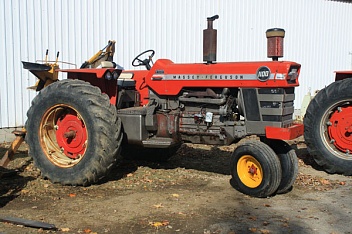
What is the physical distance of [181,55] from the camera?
10305mm

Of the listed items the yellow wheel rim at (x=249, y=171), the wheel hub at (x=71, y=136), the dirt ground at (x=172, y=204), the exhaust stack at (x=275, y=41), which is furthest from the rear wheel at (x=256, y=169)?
the wheel hub at (x=71, y=136)

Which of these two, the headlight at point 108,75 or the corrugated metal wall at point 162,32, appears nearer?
the headlight at point 108,75

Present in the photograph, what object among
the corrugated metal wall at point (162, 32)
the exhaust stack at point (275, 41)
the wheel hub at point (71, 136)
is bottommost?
the wheel hub at point (71, 136)

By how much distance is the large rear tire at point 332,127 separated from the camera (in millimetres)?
5926

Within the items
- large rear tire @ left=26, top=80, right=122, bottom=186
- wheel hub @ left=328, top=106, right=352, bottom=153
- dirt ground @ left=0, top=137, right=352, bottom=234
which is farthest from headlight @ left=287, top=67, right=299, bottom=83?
large rear tire @ left=26, top=80, right=122, bottom=186

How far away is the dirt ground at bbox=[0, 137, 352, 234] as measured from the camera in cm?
384

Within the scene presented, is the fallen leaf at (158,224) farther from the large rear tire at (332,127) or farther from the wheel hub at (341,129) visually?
the wheel hub at (341,129)

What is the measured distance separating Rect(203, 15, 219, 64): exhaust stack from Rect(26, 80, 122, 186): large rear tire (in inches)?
52.8

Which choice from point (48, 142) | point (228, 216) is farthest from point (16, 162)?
point (228, 216)

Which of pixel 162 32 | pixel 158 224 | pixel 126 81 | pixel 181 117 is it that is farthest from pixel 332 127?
pixel 162 32

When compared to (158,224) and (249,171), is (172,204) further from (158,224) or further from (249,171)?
(249,171)

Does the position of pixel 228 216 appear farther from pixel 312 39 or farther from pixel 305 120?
pixel 312 39

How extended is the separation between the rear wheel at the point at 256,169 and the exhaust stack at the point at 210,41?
1195 mm

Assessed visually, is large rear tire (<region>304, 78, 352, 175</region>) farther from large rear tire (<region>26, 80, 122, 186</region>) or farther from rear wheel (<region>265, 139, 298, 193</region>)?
large rear tire (<region>26, 80, 122, 186</region>)
